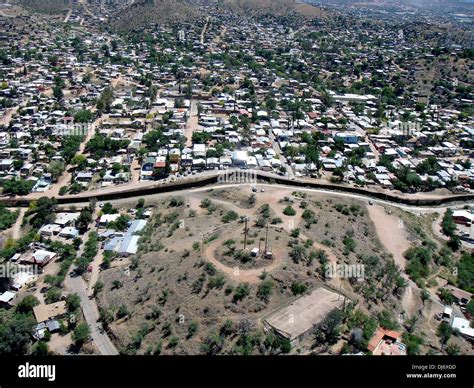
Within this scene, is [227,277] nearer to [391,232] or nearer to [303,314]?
[303,314]

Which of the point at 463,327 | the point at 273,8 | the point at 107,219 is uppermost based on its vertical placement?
the point at 273,8

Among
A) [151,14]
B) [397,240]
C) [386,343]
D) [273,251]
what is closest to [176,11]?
[151,14]

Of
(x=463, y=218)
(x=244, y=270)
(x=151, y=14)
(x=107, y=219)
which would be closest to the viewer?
(x=244, y=270)

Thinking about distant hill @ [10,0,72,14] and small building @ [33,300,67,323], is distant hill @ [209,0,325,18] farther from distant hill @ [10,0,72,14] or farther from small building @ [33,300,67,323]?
small building @ [33,300,67,323]

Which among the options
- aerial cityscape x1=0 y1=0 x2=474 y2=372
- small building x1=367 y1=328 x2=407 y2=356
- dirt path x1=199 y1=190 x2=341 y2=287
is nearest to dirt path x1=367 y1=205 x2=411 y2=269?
aerial cityscape x1=0 y1=0 x2=474 y2=372

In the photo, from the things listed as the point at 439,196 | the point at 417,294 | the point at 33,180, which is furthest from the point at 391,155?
the point at 33,180

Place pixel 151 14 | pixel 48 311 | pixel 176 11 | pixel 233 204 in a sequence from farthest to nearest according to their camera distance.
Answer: pixel 176 11, pixel 151 14, pixel 233 204, pixel 48 311

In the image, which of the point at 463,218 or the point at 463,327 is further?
the point at 463,218

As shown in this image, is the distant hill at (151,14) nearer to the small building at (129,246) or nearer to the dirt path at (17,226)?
the dirt path at (17,226)

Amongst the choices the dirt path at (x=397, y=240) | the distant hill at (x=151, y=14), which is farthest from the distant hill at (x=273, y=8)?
the dirt path at (x=397, y=240)
